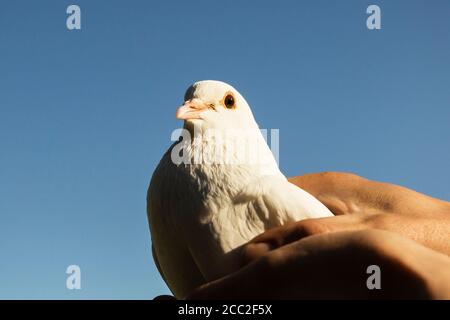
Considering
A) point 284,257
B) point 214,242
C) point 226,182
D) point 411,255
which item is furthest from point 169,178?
point 411,255

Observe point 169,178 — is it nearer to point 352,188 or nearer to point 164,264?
point 164,264

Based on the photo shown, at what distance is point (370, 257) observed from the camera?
3.58ft

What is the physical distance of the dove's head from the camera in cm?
248

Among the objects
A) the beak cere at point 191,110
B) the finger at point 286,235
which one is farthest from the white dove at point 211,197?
the finger at point 286,235

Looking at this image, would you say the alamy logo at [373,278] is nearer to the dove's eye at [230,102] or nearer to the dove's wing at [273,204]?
the dove's wing at [273,204]

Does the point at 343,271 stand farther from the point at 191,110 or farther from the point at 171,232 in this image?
the point at 191,110

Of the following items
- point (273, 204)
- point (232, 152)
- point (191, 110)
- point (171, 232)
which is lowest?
point (171, 232)

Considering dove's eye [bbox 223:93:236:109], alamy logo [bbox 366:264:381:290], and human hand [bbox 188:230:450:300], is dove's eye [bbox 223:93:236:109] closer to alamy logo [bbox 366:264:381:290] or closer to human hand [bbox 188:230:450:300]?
human hand [bbox 188:230:450:300]

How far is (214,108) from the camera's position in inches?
100

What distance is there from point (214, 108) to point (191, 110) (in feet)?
0.42

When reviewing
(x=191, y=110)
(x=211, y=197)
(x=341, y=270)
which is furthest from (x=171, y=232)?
(x=341, y=270)

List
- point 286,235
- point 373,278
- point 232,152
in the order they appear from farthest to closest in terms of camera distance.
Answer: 1. point 232,152
2. point 286,235
3. point 373,278

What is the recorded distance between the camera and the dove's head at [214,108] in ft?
8.14
